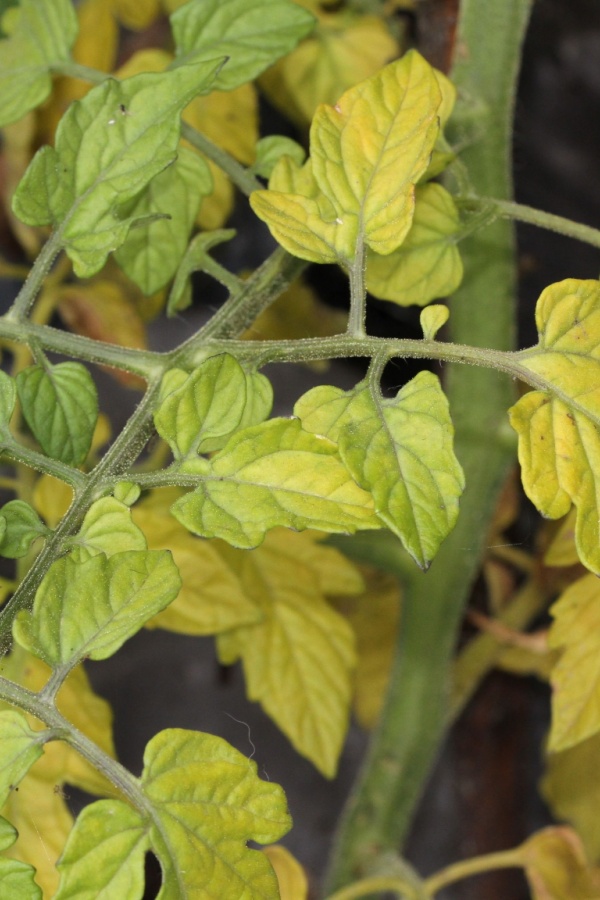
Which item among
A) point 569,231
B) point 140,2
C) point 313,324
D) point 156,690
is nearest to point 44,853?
point 156,690

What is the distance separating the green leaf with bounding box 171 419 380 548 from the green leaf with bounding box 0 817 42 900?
0.12 meters

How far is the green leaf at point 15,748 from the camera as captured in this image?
0.34 m

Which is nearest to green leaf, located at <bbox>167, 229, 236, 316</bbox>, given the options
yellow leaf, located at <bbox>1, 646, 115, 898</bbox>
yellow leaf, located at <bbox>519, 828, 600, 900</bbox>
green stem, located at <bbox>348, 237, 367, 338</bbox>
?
green stem, located at <bbox>348, 237, 367, 338</bbox>

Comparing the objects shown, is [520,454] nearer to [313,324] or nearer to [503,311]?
[503,311]

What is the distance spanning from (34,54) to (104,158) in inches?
6.5

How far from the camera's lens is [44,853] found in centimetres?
51

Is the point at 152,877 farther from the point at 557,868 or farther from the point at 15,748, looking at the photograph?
the point at 557,868

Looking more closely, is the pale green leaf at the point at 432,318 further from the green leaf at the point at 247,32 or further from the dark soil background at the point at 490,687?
the dark soil background at the point at 490,687

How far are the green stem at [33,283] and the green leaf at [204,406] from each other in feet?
0.31

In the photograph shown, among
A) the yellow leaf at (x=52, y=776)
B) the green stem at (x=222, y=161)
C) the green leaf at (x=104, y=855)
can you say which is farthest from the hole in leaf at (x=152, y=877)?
the green stem at (x=222, y=161)

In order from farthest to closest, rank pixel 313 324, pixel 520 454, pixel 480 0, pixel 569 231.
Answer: pixel 313 324 → pixel 480 0 → pixel 569 231 → pixel 520 454

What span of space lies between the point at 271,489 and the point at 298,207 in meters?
0.13

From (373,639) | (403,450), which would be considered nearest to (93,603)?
(403,450)

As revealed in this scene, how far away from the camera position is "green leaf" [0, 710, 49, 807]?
1.13ft
